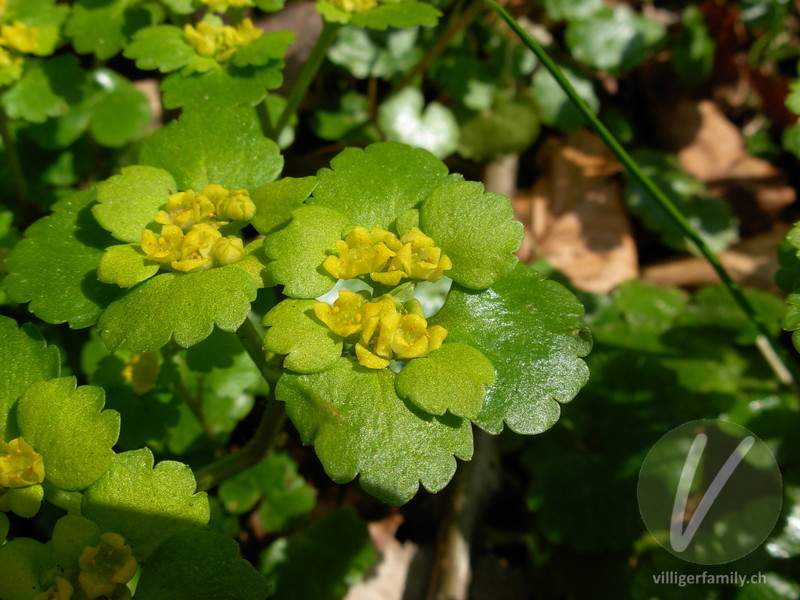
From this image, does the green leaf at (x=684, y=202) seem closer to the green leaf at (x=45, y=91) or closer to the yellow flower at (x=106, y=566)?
the green leaf at (x=45, y=91)

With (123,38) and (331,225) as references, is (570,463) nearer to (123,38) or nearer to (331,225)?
(331,225)

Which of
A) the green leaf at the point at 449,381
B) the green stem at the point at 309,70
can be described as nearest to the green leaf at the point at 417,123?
the green stem at the point at 309,70

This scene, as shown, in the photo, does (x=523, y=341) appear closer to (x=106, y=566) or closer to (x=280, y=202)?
(x=280, y=202)

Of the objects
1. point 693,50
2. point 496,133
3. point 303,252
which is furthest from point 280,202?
point 693,50

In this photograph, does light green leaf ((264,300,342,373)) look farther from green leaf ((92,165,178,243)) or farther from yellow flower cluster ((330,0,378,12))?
yellow flower cluster ((330,0,378,12))

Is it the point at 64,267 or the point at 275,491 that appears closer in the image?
the point at 64,267

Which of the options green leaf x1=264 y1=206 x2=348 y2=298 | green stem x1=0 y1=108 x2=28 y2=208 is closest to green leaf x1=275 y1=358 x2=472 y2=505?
green leaf x1=264 y1=206 x2=348 y2=298
